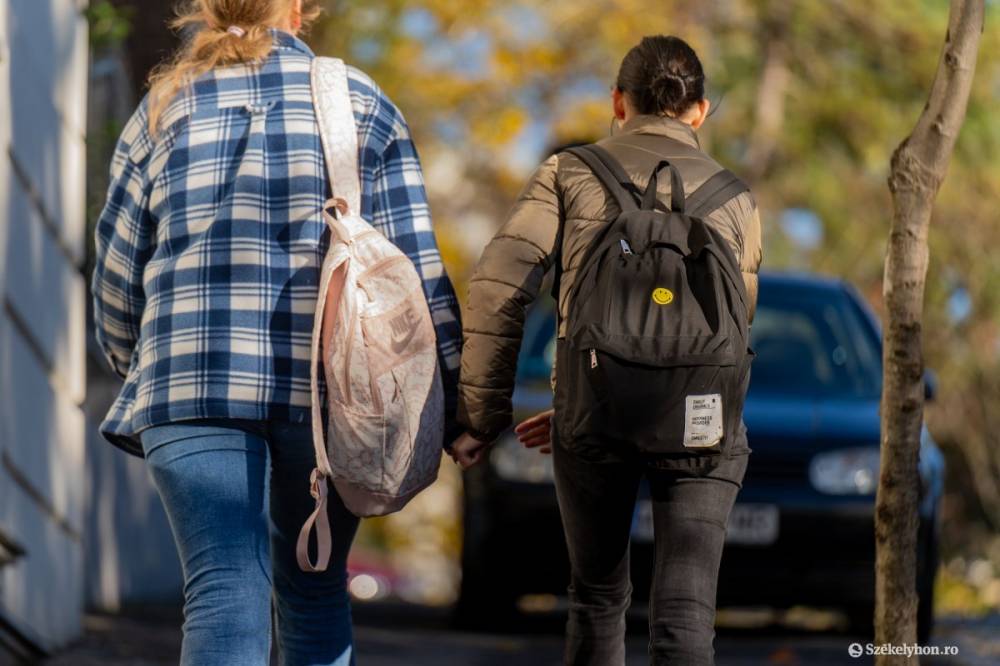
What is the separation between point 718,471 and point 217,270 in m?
1.16

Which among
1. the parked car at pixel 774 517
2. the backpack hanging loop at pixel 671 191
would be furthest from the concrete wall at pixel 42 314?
the backpack hanging loop at pixel 671 191

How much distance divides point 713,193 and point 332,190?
86 centimetres

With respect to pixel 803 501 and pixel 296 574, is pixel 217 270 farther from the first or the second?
pixel 803 501

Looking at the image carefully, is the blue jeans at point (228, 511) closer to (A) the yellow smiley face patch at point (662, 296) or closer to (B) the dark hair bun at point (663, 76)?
(A) the yellow smiley face patch at point (662, 296)

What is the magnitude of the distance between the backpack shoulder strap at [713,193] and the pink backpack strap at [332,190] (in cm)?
75

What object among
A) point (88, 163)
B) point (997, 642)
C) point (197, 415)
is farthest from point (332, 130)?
point (88, 163)

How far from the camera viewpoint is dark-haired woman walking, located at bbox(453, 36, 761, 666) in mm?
4164

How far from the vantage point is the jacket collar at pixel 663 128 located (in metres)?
4.45

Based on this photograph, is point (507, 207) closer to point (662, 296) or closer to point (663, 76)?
point (663, 76)

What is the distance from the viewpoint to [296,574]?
4156 mm

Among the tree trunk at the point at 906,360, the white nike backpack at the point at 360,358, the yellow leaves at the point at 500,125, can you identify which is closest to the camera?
the white nike backpack at the point at 360,358

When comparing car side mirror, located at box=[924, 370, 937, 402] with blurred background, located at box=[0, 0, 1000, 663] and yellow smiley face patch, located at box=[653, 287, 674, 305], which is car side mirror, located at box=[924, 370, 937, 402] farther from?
yellow smiley face patch, located at box=[653, 287, 674, 305]

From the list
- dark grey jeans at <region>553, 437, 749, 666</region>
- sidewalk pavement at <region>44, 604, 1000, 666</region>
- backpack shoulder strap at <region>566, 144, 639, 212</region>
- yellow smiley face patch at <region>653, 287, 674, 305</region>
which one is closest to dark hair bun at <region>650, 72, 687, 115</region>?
backpack shoulder strap at <region>566, 144, 639, 212</region>

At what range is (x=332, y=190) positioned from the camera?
410 cm
